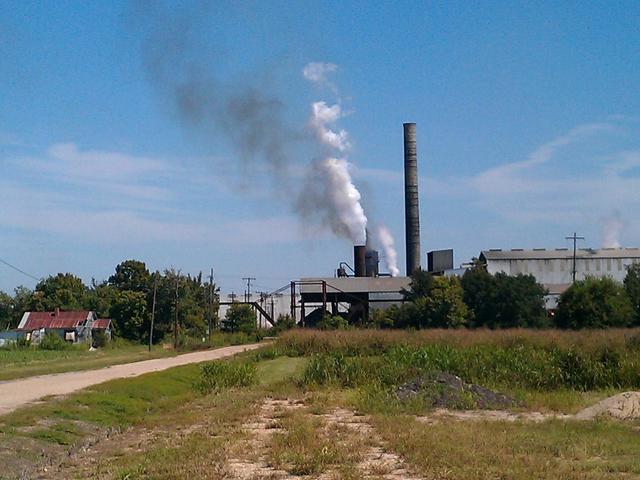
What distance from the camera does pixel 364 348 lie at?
50156mm

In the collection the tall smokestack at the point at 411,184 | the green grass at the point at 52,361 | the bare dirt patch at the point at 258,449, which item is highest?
the tall smokestack at the point at 411,184

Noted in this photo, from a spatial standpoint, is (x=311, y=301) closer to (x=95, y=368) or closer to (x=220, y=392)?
(x=95, y=368)

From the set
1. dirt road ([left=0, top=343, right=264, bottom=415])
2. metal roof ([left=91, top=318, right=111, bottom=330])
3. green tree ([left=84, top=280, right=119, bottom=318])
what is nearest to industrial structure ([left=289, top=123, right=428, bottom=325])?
metal roof ([left=91, top=318, right=111, bottom=330])

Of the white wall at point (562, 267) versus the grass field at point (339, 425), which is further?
the white wall at point (562, 267)

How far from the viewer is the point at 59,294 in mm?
103438

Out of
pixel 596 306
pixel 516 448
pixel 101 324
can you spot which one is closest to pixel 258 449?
pixel 516 448

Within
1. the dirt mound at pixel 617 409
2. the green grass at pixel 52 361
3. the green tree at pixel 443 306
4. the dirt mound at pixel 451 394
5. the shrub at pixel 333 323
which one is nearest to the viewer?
the dirt mound at pixel 617 409

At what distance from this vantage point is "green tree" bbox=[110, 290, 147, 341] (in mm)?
86625

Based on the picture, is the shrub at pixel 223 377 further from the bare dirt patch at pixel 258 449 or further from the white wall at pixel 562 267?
the white wall at pixel 562 267

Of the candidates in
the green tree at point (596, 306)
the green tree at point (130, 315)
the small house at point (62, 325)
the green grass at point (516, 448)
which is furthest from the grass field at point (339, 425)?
the small house at point (62, 325)

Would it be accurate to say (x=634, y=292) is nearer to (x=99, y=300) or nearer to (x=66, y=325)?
(x=66, y=325)

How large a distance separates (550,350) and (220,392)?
570 inches

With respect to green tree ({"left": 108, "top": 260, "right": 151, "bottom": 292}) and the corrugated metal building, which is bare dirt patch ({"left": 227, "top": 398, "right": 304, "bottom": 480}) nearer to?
the corrugated metal building

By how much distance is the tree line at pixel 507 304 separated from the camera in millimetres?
61875
